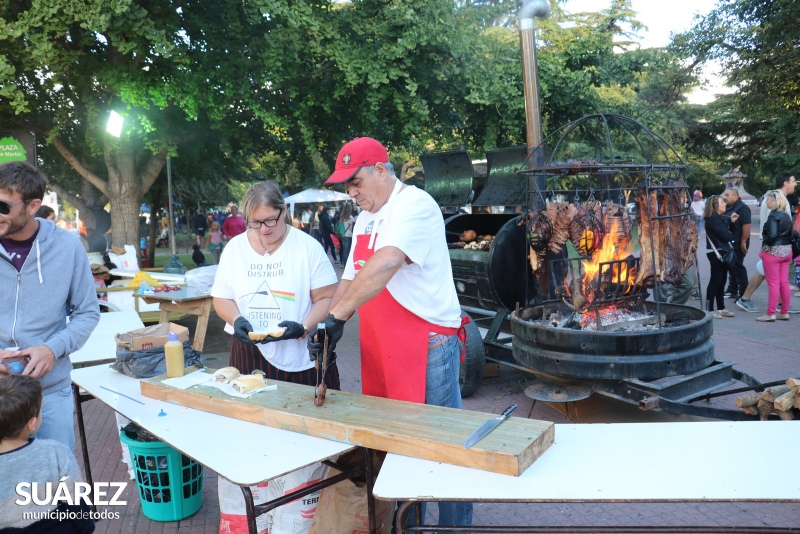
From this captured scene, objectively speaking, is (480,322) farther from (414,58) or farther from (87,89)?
(87,89)

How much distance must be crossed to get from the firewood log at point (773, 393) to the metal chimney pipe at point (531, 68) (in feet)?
10.5

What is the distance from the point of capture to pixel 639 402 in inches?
169

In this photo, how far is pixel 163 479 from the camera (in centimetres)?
370

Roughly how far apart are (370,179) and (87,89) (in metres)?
8.47

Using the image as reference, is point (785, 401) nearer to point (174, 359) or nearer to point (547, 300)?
point (547, 300)

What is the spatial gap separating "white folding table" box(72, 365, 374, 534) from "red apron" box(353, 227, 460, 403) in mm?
443

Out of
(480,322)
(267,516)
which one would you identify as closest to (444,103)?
(480,322)

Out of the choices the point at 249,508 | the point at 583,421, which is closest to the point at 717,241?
the point at 583,421

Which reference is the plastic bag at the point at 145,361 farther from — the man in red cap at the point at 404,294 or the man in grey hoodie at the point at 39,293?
the man in red cap at the point at 404,294

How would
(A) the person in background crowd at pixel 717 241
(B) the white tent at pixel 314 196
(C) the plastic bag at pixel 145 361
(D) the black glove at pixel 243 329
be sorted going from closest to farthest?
(D) the black glove at pixel 243 329
(C) the plastic bag at pixel 145 361
(A) the person in background crowd at pixel 717 241
(B) the white tent at pixel 314 196

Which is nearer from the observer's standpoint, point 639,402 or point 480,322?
point 639,402

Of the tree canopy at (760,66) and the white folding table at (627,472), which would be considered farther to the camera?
the tree canopy at (760,66)

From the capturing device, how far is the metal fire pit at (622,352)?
434cm

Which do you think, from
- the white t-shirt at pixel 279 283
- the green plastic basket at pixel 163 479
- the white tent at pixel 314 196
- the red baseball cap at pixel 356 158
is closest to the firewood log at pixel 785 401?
the white t-shirt at pixel 279 283
